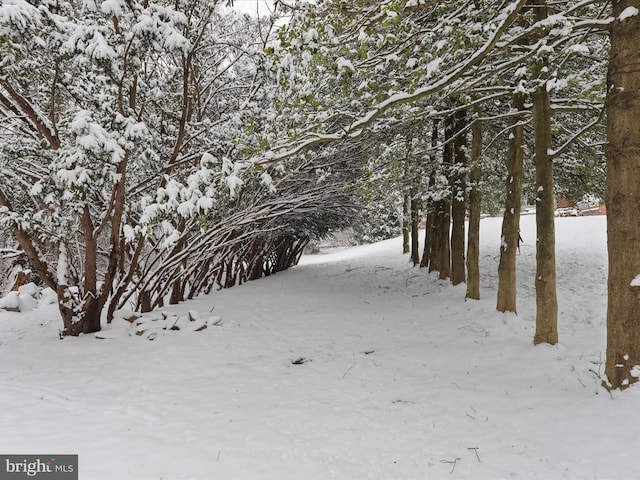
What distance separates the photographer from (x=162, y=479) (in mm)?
3387

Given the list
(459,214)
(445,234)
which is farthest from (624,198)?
(445,234)

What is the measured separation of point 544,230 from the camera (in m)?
6.54

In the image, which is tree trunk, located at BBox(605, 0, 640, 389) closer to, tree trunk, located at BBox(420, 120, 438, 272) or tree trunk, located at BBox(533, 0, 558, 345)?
tree trunk, located at BBox(533, 0, 558, 345)

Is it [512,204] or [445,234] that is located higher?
[512,204]

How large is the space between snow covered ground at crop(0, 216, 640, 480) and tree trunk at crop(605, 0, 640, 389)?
45cm

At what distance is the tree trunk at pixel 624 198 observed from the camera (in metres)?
4.35

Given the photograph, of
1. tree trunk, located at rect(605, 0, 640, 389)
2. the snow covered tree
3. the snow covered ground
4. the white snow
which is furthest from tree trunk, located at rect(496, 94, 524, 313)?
the snow covered tree

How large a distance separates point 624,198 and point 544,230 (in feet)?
7.14

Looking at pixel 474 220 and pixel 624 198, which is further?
pixel 474 220

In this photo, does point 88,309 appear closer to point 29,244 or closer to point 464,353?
point 29,244

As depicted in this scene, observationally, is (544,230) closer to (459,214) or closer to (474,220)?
(474,220)

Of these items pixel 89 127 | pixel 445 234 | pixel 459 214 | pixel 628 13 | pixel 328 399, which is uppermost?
pixel 628 13

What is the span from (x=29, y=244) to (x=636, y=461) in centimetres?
942

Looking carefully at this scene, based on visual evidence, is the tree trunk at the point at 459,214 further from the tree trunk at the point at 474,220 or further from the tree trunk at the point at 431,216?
the tree trunk at the point at 474,220
